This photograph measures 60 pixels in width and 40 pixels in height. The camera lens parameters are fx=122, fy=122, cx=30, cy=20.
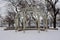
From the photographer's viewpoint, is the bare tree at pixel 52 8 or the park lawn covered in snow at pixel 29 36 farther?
the bare tree at pixel 52 8

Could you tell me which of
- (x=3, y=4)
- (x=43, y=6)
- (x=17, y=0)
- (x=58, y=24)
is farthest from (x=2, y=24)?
(x=58, y=24)

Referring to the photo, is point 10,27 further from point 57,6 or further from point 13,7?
point 57,6

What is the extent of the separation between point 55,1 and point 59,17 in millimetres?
1495

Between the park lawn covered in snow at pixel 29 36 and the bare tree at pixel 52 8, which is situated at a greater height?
the bare tree at pixel 52 8

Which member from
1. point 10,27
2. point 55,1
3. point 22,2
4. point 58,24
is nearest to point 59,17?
point 58,24

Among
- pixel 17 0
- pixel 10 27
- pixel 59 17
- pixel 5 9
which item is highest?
pixel 17 0

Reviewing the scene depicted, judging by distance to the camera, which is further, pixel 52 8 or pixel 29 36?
pixel 52 8

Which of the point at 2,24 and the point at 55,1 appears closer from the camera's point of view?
the point at 55,1

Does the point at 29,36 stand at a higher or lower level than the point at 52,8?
lower

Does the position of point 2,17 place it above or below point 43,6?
below

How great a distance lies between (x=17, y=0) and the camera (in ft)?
31.4

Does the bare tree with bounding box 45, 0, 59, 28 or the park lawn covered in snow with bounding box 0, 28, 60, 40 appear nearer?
the park lawn covered in snow with bounding box 0, 28, 60, 40

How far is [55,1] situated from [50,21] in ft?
5.47

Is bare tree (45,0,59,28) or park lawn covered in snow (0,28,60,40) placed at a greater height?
bare tree (45,0,59,28)
